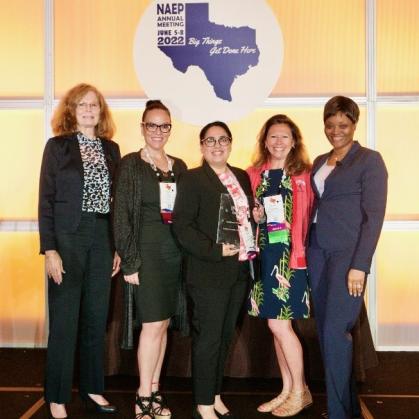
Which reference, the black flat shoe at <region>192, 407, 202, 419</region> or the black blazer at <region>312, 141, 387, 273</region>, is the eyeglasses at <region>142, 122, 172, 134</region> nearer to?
the black blazer at <region>312, 141, 387, 273</region>

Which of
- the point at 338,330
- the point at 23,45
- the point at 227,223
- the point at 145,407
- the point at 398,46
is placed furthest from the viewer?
the point at 23,45

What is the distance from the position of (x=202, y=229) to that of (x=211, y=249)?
11 centimetres

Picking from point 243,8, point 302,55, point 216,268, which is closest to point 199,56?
point 243,8

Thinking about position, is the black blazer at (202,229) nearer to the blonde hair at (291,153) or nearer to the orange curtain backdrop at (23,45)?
the blonde hair at (291,153)

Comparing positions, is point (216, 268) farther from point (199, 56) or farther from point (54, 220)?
point (199, 56)

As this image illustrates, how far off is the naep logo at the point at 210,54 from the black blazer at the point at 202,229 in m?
1.98

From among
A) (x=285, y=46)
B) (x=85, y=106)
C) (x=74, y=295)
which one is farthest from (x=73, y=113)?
(x=285, y=46)

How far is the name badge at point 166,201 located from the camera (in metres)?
2.88

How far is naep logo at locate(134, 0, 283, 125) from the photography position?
461 centimetres

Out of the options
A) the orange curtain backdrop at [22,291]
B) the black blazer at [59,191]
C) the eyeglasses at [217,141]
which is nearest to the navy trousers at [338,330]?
the eyeglasses at [217,141]

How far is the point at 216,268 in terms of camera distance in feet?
9.08

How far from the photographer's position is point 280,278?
2.97 metres

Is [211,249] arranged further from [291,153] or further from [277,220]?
[291,153]

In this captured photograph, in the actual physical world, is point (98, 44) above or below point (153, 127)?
above
